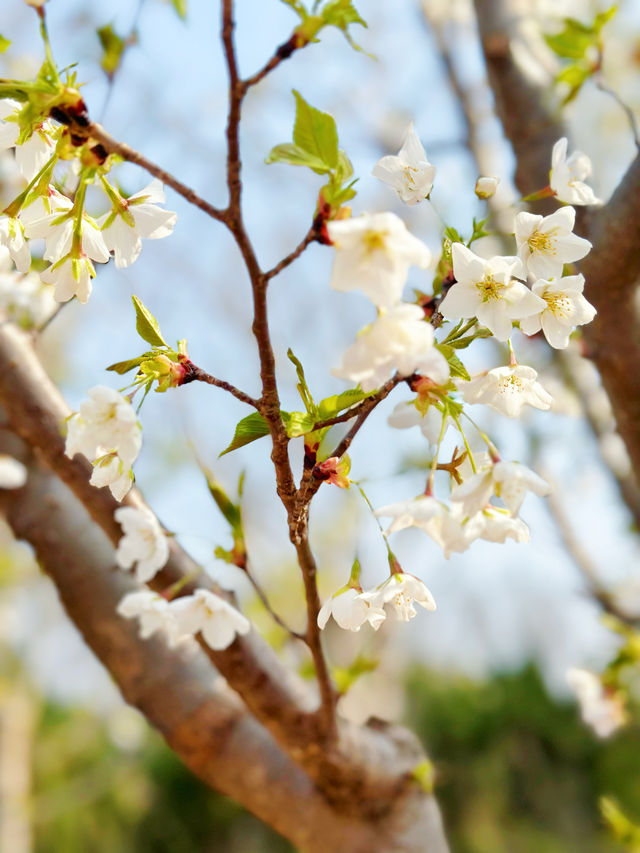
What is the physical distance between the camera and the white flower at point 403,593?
0.49 m

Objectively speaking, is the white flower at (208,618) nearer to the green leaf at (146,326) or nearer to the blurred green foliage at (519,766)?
the green leaf at (146,326)

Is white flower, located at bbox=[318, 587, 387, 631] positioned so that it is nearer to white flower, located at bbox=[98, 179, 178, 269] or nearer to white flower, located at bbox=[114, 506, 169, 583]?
white flower, located at bbox=[114, 506, 169, 583]

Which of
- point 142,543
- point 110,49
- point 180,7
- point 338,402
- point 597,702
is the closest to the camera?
point 338,402

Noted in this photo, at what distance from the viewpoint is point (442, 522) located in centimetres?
41

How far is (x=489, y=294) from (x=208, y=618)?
14.8 inches

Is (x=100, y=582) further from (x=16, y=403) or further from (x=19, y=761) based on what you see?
(x=19, y=761)

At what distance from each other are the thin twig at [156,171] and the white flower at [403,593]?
0.29 m

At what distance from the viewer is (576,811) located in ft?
15.0

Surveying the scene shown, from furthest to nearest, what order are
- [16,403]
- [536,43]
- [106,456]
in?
[536,43]
[16,403]
[106,456]

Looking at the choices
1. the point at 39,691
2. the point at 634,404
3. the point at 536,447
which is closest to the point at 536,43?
the point at 634,404

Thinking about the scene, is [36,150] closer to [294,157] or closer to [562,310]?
[294,157]

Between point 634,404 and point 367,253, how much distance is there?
71cm

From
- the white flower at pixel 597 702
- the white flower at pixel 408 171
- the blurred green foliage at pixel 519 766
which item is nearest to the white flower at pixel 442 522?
the white flower at pixel 408 171

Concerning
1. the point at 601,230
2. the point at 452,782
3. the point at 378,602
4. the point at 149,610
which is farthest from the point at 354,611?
the point at 452,782
